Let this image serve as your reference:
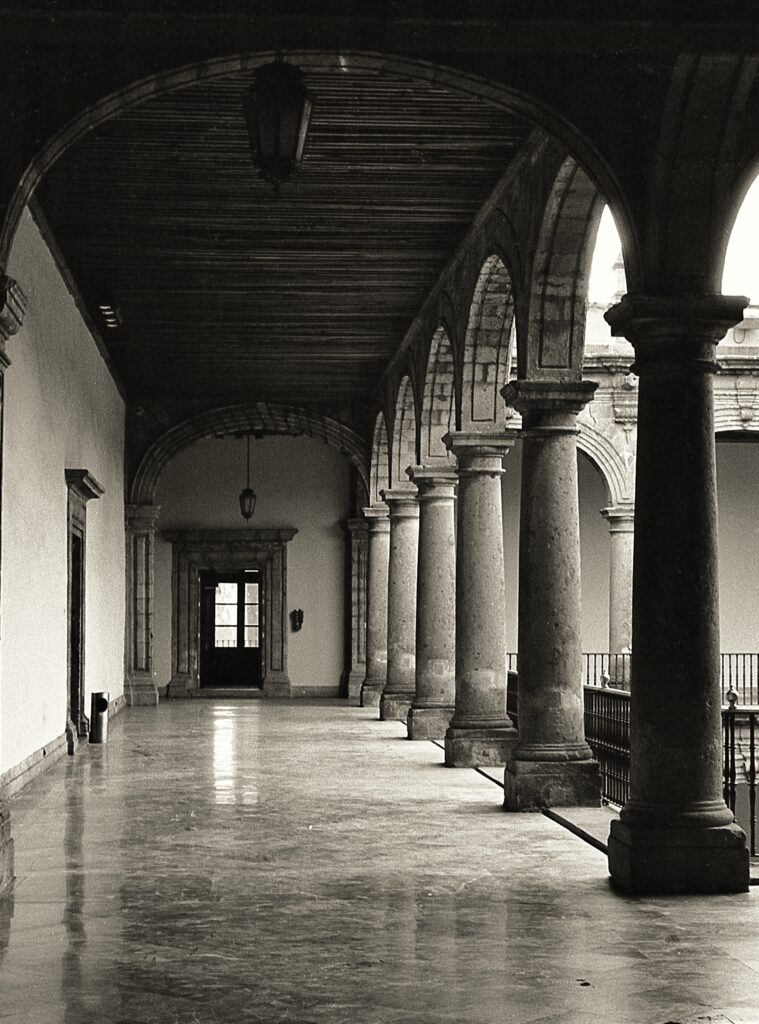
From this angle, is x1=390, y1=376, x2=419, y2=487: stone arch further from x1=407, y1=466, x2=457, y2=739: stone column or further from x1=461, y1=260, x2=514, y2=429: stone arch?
x1=461, y1=260, x2=514, y2=429: stone arch

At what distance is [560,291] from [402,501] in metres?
8.72

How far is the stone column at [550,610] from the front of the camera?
9.77 meters

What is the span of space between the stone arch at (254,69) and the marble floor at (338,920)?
3.08 m

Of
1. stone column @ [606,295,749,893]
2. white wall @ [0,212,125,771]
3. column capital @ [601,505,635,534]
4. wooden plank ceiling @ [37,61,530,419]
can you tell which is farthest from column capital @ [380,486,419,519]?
stone column @ [606,295,749,893]

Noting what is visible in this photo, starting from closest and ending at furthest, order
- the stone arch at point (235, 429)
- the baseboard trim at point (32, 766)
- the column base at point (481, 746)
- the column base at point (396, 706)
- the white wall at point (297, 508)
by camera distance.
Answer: the baseboard trim at point (32, 766) < the column base at point (481, 746) < the column base at point (396, 706) < the stone arch at point (235, 429) < the white wall at point (297, 508)

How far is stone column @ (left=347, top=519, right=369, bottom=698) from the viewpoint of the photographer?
2542cm

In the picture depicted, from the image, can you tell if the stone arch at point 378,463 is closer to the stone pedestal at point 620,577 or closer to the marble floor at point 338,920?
the stone pedestal at point 620,577

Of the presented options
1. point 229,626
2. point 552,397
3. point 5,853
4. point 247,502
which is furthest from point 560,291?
point 229,626

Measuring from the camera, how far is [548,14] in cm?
597

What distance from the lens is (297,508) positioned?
26.2 meters

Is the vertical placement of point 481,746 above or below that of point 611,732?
below

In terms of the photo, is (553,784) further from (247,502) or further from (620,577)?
(247,502)

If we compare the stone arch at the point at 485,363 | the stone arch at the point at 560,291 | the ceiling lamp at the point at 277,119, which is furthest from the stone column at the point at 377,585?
the ceiling lamp at the point at 277,119

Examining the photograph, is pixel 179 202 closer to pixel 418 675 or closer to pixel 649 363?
pixel 649 363
